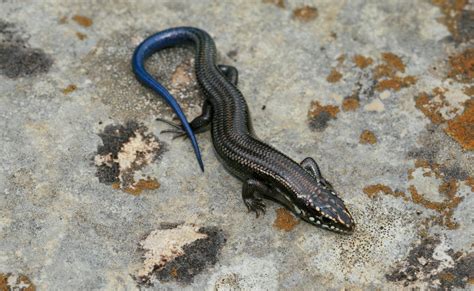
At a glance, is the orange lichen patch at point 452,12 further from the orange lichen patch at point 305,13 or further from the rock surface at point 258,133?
the orange lichen patch at point 305,13

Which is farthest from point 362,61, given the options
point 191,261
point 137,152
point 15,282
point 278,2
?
point 15,282

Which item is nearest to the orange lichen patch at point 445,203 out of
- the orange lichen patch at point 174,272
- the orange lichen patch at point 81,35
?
the orange lichen patch at point 174,272

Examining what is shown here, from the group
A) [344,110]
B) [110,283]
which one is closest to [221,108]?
[344,110]

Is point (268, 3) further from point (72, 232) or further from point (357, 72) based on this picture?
point (72, 232)

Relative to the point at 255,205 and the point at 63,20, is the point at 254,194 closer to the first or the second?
the point at 255,205

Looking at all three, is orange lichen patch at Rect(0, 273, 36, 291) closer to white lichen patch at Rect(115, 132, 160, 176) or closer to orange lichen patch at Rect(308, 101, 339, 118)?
white lichen patch at Rect(115, 132, 160, 176)
